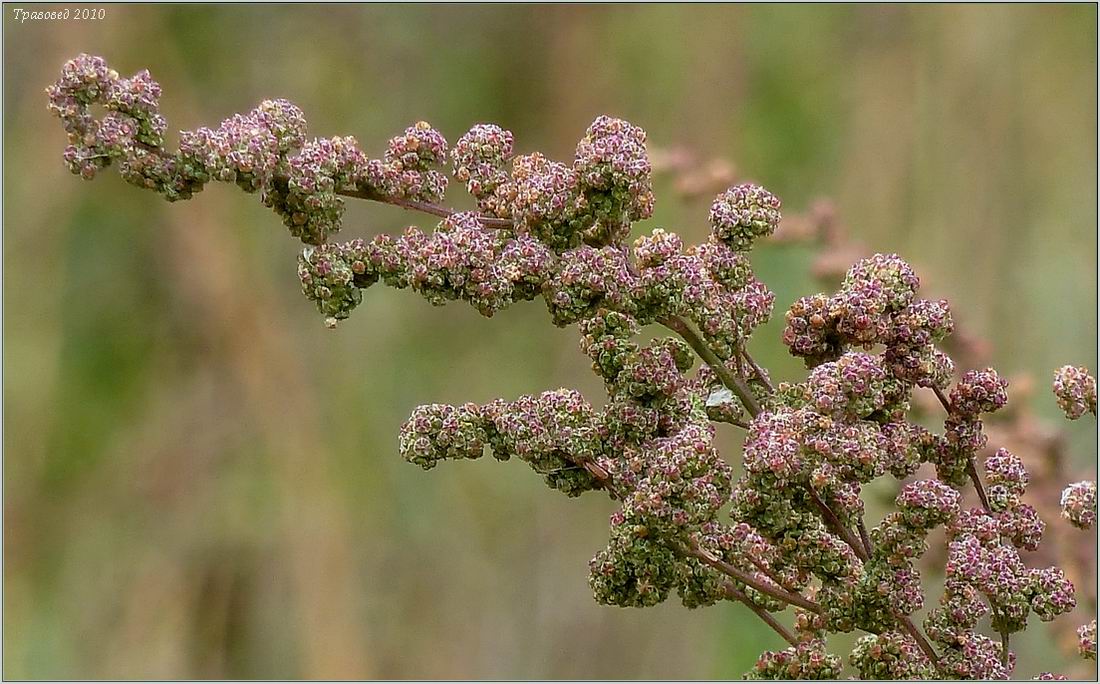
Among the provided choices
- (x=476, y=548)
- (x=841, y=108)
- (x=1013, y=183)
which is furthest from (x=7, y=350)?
(x=1013, y=183)

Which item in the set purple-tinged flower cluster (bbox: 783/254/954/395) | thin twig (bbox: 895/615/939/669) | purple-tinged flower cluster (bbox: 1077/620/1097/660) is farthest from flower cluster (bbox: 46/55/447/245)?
purple-tinged flower cluster (bbox: 1077/620/1097/660)

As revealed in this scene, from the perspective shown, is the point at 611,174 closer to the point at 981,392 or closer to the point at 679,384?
the point at 679,384

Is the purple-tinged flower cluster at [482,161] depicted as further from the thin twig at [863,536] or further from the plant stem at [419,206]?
the thin twig at [863,536]

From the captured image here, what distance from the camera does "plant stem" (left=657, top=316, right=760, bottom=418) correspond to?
0.62m

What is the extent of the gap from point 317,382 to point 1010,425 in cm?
199

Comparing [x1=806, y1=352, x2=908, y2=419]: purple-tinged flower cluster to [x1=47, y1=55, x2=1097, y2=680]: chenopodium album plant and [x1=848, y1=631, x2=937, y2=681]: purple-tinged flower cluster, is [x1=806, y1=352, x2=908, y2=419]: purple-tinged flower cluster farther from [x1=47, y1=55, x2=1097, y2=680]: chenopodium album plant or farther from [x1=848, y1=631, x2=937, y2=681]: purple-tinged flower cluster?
[x1=848, y1=631, x2=937, y2=681]: purple-tinged flower cluster

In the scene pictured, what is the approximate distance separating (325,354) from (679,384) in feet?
7.85

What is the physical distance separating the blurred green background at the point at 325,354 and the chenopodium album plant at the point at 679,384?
73.6 inches

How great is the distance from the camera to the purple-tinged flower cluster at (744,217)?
0.66 m

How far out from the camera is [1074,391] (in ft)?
2.28

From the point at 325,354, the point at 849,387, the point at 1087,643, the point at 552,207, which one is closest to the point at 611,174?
the point at 552,207

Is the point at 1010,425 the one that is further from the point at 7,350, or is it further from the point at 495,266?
the point at 7,350

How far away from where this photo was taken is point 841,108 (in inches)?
101

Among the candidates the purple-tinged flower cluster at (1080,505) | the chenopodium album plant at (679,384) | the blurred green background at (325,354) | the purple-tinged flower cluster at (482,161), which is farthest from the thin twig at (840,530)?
the blurred green background at (325,354)
